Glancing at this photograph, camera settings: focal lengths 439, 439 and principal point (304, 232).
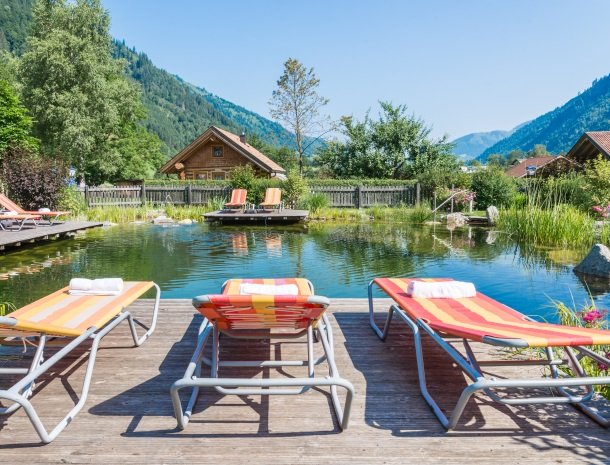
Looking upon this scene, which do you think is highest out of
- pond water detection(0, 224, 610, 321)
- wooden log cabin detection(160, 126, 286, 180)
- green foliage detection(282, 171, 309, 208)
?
wooden log cabin detection(160, 126, 286, 180)

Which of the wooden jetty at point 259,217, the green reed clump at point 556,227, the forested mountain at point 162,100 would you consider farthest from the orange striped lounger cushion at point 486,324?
the forested mountain at point 162,100

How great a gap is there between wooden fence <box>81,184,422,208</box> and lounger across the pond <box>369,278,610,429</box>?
18144 millimetres

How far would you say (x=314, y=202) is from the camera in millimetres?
19422

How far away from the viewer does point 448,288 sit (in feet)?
11.3

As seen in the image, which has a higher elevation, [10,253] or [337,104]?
[337,104]

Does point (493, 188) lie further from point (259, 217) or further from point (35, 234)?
point (35, 234)

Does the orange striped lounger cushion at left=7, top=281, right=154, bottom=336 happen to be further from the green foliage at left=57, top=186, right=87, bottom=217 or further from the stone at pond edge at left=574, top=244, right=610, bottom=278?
the green foliage at left=57, top=186, right=87, bottom=217

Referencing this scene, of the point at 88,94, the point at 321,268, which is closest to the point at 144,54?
the point at 88,94

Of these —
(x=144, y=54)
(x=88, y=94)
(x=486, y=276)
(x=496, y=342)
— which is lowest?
(x=486, y=276)

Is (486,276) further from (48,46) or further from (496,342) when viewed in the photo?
(48,46)

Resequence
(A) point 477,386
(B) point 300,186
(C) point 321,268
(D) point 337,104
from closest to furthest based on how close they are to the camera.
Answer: (A) point 477,386 < (C) point 321,268 < (B) point 300,186 < (D) point 337,104

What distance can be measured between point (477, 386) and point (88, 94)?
30247 millimetres

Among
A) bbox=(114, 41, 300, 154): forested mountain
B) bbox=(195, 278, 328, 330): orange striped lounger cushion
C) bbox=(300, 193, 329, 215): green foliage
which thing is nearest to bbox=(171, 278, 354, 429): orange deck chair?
bbox=(195, 278, 328, 330): orange striped lounger cushion

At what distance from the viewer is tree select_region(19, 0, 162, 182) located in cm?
2570
